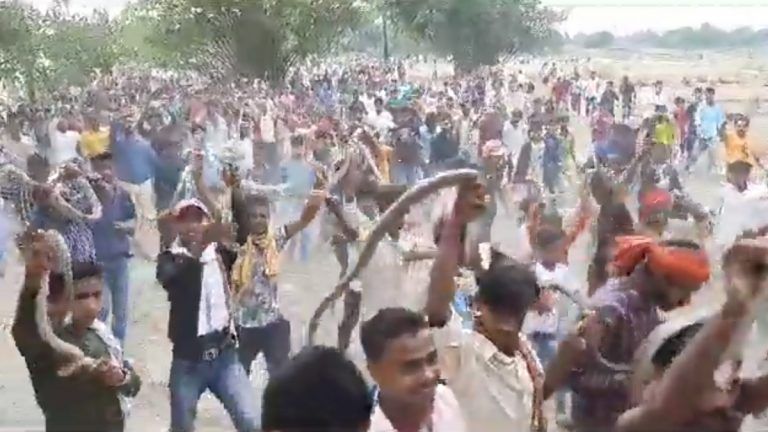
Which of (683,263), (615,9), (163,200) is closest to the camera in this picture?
(683,263)

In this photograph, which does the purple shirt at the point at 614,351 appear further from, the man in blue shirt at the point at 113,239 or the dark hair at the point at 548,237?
the man in blue shirt at the point at 113,239

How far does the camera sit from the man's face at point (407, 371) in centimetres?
287

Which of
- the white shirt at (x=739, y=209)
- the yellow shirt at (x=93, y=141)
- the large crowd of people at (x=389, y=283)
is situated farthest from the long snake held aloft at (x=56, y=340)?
the yellow shirt at (x=93, y=141)

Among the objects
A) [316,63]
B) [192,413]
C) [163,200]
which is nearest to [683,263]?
[192,413]

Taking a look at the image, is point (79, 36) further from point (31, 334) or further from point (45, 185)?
point (31, 334)

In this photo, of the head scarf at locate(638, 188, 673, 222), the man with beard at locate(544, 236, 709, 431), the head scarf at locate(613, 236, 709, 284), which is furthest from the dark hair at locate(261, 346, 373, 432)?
the head scarf at locate(638, 188, 673, 222)

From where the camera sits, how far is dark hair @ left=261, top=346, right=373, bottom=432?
91.7 inches

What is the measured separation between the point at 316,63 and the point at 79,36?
9.64ft

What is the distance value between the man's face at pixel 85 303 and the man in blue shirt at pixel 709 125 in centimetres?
897

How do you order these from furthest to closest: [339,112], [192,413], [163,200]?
[339,112]
[163,200]
[192,413]

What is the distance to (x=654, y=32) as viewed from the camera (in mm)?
12984

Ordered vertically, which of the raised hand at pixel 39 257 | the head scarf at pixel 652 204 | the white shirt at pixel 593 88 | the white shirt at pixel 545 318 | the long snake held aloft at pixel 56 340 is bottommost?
the white shirt at pixel 545 318

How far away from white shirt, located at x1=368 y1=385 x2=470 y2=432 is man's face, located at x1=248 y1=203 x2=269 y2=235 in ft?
7.08

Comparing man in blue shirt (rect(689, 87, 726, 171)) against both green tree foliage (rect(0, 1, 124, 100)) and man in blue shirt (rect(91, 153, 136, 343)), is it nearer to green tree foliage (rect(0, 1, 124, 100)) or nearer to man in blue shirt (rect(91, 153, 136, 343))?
green tree foliage (rect(0, 1, 124, 100))
